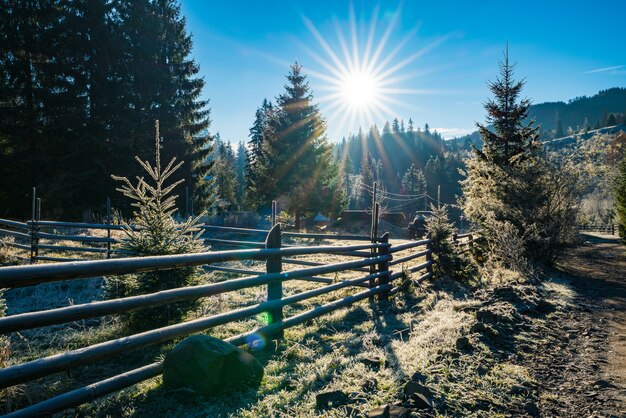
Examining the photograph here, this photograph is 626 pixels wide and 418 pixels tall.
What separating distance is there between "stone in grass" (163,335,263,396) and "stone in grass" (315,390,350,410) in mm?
787

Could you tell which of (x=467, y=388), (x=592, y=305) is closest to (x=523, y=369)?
(x=467, y=388)

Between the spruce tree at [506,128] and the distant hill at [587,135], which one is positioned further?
the distant hill at [587,135]

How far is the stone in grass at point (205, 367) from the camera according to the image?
325cm

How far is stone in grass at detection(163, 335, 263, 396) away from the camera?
10.7 ft

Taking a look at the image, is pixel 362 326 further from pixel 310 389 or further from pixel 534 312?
Result: pixel 534 312

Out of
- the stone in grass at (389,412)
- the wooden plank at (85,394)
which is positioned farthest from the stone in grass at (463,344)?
the wooden plank at (85,394)

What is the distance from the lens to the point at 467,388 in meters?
3.39

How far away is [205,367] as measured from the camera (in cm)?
324

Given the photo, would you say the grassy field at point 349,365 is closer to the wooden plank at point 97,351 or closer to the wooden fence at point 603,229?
the wooden plank at point 97,351

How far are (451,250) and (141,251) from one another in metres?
8.86

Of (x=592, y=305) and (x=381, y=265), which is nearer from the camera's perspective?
(x=592, y=305)

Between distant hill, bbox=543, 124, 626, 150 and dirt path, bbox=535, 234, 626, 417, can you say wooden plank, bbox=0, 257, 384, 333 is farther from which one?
distant hill, bbox=543, 124, 626, 150

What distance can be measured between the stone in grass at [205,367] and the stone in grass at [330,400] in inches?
31.0

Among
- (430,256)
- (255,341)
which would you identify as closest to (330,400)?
(255,341)
